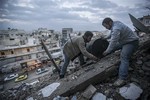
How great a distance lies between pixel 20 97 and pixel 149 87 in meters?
4.08

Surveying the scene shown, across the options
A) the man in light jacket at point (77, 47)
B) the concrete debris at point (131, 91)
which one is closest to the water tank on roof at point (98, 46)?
the man in light jacket at point (77, 47)

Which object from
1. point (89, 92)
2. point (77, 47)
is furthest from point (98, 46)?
point (89, 92)

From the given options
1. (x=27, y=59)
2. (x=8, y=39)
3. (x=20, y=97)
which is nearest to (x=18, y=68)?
(x=27, y=59)

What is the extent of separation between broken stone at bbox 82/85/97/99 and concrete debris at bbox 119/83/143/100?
2.23ft

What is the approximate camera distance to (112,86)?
3457 mm

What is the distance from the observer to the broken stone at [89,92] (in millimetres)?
3359

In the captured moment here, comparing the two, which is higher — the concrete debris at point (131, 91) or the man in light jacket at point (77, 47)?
the man in light jacket at point (77, 47)

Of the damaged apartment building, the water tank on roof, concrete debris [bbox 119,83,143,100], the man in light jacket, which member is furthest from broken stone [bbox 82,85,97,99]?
the water tank on roof

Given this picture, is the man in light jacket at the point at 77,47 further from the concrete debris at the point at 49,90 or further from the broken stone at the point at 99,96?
the broken stone at the point at 99,96

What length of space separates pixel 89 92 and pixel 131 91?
103 cm

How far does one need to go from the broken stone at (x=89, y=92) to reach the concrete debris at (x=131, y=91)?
26.8 inches

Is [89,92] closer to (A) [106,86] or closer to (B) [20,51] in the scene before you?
(A) [106,86]

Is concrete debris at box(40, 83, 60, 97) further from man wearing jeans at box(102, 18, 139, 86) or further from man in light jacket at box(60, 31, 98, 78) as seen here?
man wearing jeans at box(102, 18, 139, 86)

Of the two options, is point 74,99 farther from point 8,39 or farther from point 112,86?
point 8,39
